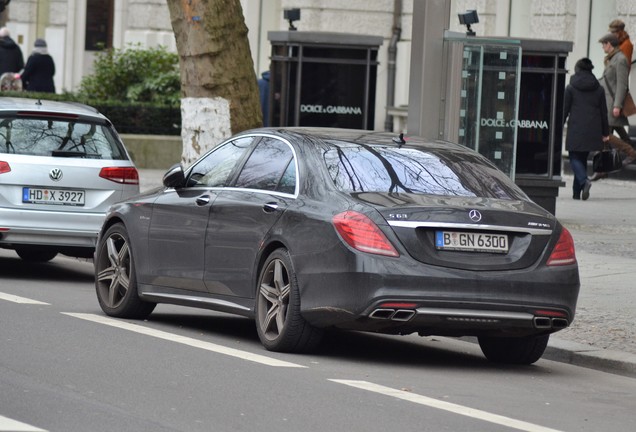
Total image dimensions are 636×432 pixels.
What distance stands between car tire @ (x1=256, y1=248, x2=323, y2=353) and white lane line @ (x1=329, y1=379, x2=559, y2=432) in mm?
880

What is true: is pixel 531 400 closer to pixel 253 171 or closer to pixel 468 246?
pixel 468 246

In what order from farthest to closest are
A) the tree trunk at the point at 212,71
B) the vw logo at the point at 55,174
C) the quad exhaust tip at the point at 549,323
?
the tree trunk at the point at 212,71 < the vw logo at the point at 55,174 < the quad exhaust tip at the point at 549,323

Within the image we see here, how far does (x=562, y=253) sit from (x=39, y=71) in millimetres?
20284

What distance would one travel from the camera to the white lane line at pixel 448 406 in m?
7.75

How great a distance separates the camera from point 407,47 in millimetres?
30391

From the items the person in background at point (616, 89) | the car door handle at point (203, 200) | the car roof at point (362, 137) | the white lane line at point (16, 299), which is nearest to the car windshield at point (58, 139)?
the white lane line at point (16, 299)

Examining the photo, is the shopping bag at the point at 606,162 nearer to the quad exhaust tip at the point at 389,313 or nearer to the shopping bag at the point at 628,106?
the shopping bag at the point at 628,106

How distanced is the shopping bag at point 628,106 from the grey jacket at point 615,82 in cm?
9

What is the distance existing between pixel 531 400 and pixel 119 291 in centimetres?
390

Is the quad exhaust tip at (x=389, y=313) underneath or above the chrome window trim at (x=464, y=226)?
underneath

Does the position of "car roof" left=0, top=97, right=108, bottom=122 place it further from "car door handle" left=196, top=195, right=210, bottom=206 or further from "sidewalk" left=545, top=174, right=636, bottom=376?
"sidewalk" left=545, top=174, right=636, bottom=376

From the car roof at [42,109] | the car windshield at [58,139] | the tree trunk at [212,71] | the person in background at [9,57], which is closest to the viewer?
the car windshield at [58,139]

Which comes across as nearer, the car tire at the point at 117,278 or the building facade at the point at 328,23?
the car tire at the point at 117,278

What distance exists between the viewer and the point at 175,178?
11.1m
